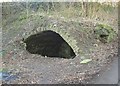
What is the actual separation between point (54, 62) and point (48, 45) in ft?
3.83

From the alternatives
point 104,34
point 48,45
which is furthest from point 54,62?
point 104,34

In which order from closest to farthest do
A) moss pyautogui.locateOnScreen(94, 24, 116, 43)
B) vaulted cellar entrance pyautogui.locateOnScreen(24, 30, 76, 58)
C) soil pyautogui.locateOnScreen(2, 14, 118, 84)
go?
soil pyautogui.locateOnScreen(2, 14, 118, 84), vaulted cellar entrance pyautogui.locateOnScreen(24, 30, 76, 58), moss pyautogui.locateOnScreen(94, 24, 116, 43)

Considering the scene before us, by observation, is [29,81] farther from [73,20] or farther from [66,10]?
[66,10]

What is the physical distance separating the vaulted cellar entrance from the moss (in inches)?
35.1

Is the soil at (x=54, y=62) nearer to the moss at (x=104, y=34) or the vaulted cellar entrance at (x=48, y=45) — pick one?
the moss at (x=104, y=34)

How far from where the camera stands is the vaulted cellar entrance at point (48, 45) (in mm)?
7355

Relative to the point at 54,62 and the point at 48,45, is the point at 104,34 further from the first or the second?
the point at 54,62

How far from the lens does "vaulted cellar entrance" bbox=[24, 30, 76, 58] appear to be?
7.36 meters

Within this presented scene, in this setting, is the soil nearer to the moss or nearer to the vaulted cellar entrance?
the moss

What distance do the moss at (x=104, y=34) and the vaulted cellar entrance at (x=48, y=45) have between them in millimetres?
892

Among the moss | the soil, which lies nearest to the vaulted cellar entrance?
the soil

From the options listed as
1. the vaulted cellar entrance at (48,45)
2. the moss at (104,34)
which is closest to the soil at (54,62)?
the moss at (104,34)

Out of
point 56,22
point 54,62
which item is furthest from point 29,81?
point 56,22

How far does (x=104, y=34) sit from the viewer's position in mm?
7668
